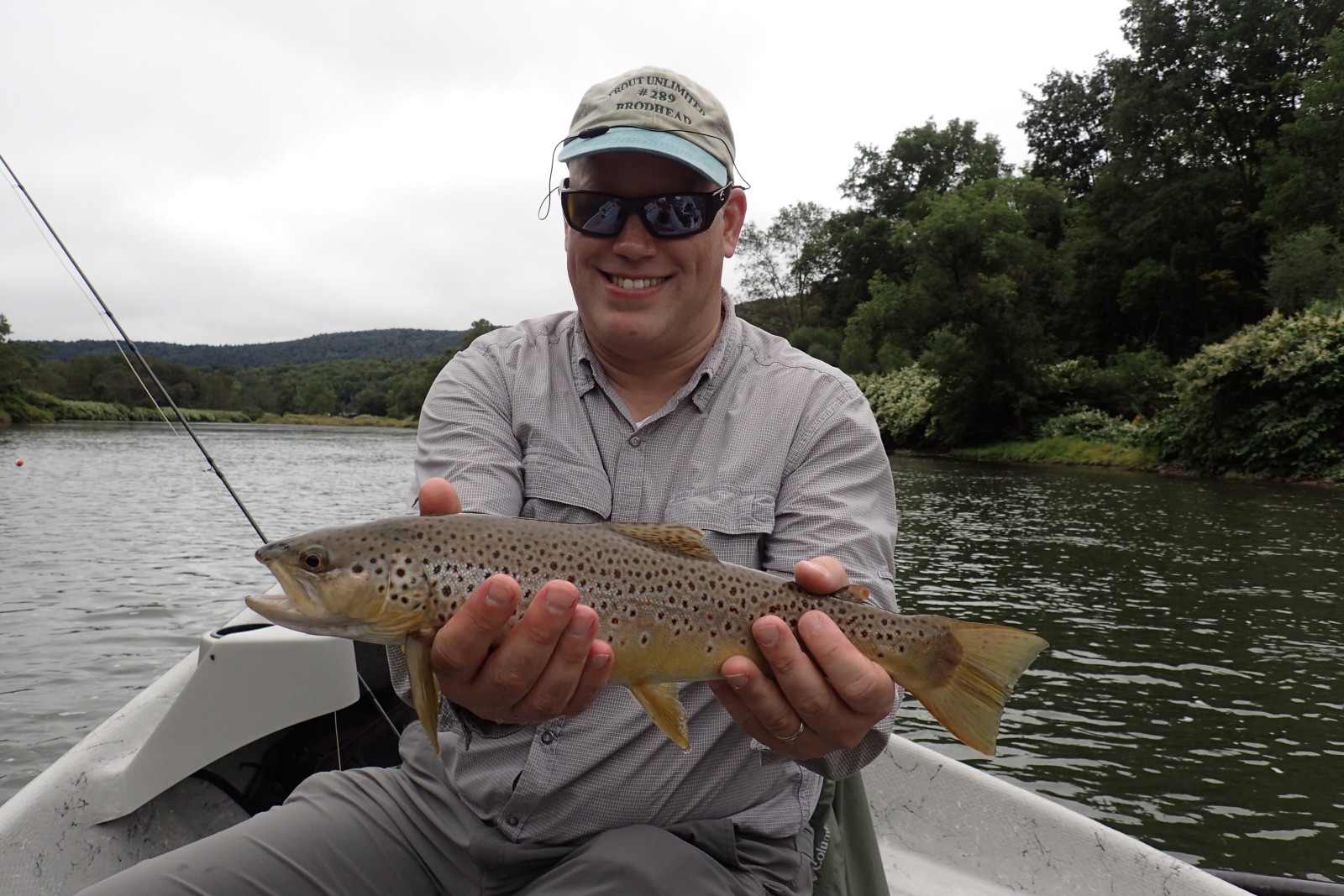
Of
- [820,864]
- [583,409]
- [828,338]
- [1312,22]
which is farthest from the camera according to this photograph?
[828,338]

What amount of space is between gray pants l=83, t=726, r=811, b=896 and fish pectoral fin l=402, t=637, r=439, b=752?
448mm

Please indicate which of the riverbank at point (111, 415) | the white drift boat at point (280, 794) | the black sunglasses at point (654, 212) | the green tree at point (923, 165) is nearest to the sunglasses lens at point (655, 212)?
the black sunglasses at point (654, 212)

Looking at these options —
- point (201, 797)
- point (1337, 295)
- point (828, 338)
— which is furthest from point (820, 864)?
point (828, 338)

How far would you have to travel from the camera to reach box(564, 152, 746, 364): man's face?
10.1 feet

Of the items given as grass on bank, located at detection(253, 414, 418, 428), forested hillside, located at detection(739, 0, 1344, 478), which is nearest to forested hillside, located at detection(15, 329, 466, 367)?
grass on bank, located at detection(253, 414, 418, 428)

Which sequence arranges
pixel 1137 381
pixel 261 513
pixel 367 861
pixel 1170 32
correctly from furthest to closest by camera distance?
1. pixel 1170 32
2. pixel 1137 381
3. pixel 261 513
4. pixel 367 861

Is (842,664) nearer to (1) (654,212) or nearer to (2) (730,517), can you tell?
(2) (730,517)

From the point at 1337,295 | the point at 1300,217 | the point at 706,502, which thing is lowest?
the point at 706,502

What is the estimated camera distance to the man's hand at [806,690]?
2.39 meters

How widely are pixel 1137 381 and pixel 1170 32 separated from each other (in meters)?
25.0

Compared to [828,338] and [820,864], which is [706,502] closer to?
[820,864]

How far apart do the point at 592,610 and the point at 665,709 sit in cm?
34

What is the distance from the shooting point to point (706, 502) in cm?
296

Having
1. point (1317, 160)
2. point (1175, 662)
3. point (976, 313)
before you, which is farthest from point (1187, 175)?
point (1175, 662)
